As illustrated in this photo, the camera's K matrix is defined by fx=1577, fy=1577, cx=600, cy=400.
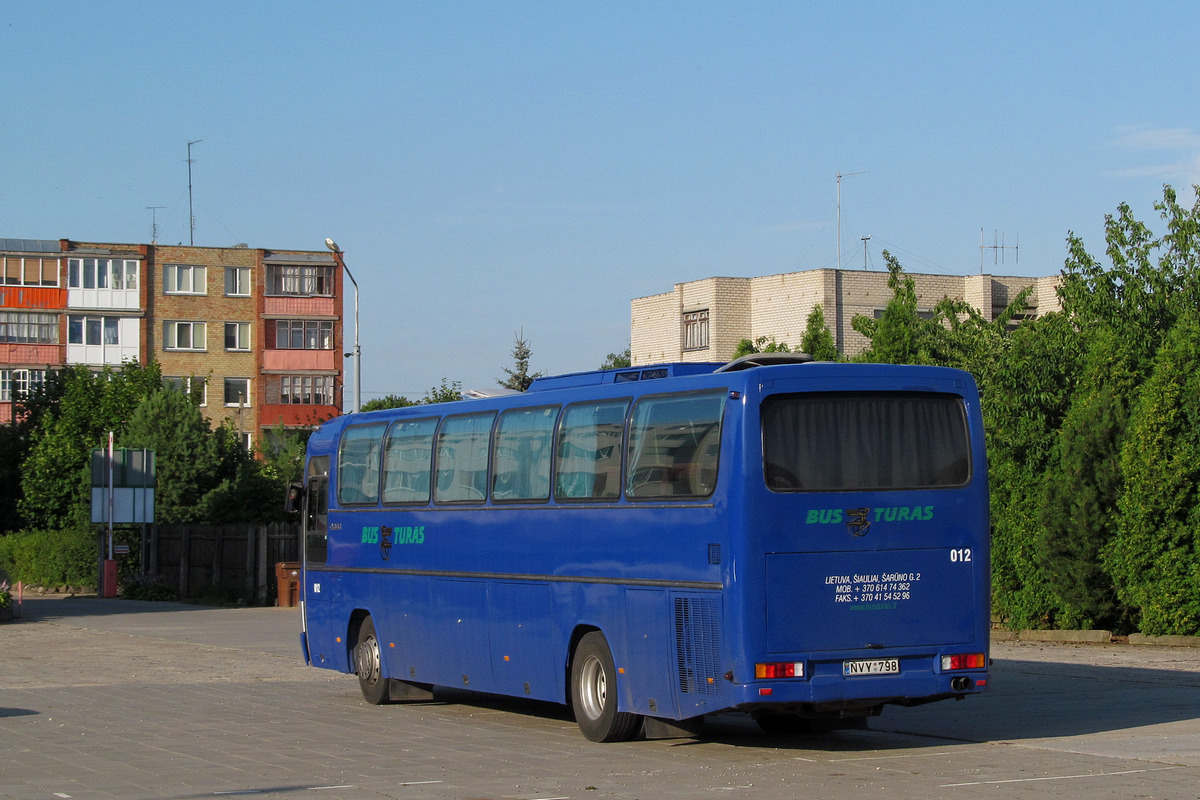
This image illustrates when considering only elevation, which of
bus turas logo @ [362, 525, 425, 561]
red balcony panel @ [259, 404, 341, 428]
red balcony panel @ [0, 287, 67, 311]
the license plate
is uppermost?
red balcony panel @ [0, 287, 67, 311]

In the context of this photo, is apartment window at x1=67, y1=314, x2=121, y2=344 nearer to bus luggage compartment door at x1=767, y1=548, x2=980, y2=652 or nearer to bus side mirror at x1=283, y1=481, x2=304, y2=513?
bus side mirror at x1=283, y1=481, x2=304, y2=513

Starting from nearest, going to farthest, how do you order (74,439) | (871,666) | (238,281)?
(871,666), (74,439), (238,281)

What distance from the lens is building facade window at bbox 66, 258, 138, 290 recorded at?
81062 millimetres

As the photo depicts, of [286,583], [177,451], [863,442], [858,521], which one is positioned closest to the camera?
[858,521]

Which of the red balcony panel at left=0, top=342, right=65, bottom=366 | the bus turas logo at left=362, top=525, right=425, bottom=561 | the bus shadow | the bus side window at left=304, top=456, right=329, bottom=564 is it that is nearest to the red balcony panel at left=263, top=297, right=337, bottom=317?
the red balcony panel at left=0, top=342, right=65, bottom=366

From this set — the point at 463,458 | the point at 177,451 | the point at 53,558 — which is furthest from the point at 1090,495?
the point at 53,558

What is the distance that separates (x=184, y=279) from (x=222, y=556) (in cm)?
4320

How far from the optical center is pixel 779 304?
70688 millimetres

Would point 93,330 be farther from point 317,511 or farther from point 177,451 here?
point 317,511

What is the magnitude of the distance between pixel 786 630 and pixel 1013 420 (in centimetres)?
1571

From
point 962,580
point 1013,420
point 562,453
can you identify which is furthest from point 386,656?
point 1013,420

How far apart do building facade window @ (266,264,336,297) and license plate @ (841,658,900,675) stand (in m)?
74.8

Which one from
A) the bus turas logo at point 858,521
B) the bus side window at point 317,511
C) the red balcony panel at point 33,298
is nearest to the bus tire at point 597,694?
the bus turas logo at point 858,521

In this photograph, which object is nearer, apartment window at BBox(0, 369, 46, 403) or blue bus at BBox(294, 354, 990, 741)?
blue bus at BBox(294, 354, 990, 741)
